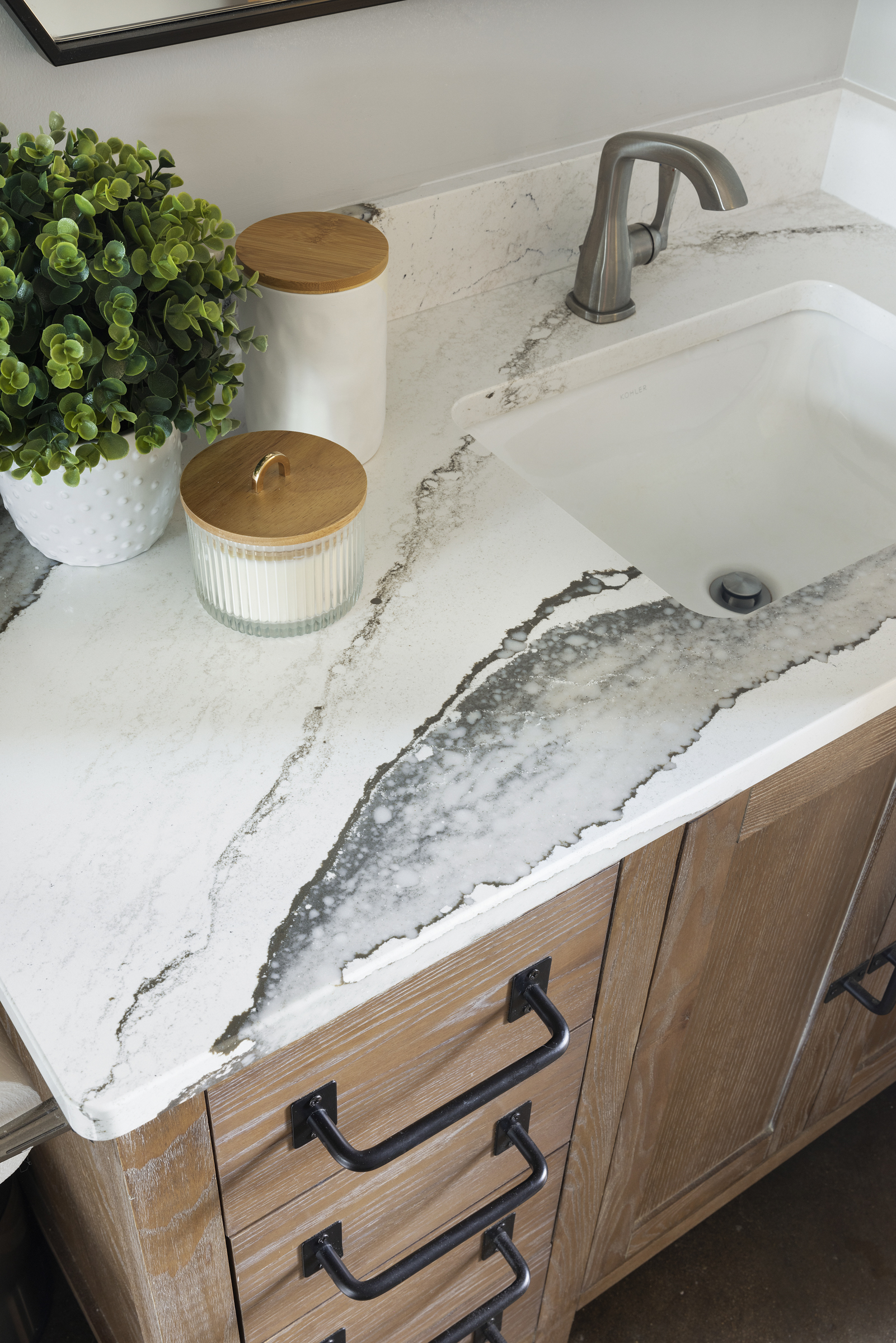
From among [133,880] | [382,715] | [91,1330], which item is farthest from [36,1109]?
[91,1330]

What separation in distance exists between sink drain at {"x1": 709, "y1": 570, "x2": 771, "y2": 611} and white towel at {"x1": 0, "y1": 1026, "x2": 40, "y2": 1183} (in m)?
0.69

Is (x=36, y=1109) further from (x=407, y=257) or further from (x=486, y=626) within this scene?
(x=407, y=257)

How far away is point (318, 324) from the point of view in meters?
0.79

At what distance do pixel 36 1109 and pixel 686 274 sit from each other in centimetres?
94

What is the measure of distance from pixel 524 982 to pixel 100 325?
18.5 inches

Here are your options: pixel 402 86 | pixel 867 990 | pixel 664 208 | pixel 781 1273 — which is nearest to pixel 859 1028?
pixel 867 990

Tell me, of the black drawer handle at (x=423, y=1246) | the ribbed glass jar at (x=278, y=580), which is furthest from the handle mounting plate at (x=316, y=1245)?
the ribbed glass jar at (x=278, y=580)

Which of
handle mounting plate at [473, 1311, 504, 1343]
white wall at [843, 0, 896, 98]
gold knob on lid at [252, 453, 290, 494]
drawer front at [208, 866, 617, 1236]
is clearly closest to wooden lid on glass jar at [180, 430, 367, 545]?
gold knob on lid at [252, 453, 290, 494]

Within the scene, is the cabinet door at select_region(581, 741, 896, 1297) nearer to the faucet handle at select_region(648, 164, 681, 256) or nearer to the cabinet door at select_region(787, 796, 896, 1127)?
the cabinet door at select_region(787, 796, 896, 1127)

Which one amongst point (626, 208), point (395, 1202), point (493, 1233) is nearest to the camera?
point (395, 1202)

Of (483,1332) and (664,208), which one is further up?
(664,208)

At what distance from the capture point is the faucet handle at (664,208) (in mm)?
1014

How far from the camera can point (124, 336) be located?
629 millimetres

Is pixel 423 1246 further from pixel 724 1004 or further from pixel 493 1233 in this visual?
pixel 724 1004
